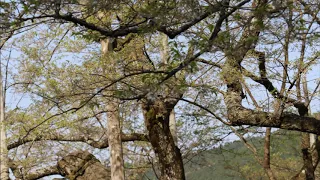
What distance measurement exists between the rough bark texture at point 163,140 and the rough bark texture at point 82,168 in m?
3.16

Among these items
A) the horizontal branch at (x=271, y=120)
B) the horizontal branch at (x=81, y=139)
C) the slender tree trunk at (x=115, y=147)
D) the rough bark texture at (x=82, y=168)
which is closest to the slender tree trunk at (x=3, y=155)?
the horizontal branch at (x=81, y=139)

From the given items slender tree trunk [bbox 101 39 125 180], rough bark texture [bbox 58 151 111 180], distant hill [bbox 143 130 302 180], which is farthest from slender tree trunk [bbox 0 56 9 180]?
distant hill [bbox 143 130 302 180]

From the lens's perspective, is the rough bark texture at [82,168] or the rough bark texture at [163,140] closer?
the rough bark texture at [163,140]

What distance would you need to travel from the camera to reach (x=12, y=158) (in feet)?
35.7

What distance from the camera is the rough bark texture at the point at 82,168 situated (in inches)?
402

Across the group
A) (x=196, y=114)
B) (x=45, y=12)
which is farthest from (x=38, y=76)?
(x=45, y=12)

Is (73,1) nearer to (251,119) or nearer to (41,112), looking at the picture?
(251,119)

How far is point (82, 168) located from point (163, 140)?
153 inches

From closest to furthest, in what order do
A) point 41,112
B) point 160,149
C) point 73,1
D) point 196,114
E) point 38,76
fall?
point 73,1
point 160,149
point 196,114
point 41,112
point 38,76

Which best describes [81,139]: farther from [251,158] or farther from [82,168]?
[251,158]

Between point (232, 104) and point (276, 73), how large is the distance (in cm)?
75

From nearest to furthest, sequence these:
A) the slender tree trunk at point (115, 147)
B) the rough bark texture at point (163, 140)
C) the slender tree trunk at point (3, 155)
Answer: the rough bark texture at point (163, 140)
the slender tree trunk at point (115, 147)
the slender tree trunk at point (3, 155)

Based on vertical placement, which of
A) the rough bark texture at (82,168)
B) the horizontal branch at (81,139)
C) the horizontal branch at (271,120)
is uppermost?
the horizontal branch at (81,139)

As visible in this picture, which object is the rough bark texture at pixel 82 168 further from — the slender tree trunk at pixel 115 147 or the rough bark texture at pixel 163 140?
the rough bark texture at pixel 163 140
